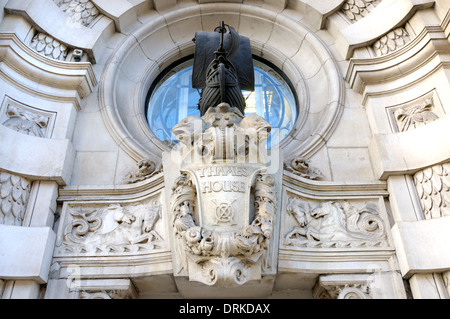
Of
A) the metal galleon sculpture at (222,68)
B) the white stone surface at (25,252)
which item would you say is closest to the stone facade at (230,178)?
the white stone surface at (25,252)

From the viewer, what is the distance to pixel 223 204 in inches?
179

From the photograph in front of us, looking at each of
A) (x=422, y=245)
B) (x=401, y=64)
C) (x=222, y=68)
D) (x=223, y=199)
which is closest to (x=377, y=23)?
(x=401, y=64)

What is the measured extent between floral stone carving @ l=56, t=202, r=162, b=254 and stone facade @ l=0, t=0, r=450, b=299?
0.06ft

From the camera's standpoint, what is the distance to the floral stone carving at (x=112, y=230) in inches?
197

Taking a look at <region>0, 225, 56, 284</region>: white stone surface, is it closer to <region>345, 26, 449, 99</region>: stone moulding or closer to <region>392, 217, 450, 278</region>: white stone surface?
<region>392, 217, 450, 278</region>: white stone surface

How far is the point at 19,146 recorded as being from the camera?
5.37 m

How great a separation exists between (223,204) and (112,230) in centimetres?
156

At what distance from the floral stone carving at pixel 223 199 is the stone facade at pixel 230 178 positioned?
0.07ft

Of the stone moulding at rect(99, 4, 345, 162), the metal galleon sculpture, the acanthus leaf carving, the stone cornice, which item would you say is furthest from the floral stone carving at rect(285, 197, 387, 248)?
the acanthus leaf carving

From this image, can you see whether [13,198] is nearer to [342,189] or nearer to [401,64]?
[342,189]

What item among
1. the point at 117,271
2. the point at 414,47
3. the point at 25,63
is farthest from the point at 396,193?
the point at 25,63

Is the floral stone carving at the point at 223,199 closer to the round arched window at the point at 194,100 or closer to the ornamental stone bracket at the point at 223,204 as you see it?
the ornamental stone bracket at the point at 223,204
